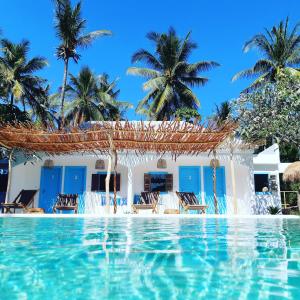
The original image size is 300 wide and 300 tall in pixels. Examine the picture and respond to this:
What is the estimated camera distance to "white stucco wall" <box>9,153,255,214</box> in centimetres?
1416

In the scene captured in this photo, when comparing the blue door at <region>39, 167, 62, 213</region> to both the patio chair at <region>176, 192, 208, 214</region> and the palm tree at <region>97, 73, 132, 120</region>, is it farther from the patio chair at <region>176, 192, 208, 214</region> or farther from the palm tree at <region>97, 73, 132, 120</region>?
the palm tree at <region>97, 73, 132, 120</region>

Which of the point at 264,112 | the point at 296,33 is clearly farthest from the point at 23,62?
the point at 296,33

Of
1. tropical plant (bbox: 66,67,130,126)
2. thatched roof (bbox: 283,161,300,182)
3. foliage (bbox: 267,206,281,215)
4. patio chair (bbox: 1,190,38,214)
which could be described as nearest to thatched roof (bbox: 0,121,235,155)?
patio chair (bbox: 1,190,38,214)

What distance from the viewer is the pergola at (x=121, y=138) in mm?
11062

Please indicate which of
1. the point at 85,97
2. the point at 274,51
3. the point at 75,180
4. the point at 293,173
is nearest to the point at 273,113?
the point at 293,173

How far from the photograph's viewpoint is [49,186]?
14812 millimetres

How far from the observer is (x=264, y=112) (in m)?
16.2

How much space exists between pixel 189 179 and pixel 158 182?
1399 mm

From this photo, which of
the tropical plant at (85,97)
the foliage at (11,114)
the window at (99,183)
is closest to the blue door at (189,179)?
the window at (99,183)

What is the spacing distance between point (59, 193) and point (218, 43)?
16.9 meters

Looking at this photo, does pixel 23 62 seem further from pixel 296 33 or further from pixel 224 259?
pixel 224 259

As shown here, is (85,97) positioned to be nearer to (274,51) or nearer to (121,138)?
(274,51)

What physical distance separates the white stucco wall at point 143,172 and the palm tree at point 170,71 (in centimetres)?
1076

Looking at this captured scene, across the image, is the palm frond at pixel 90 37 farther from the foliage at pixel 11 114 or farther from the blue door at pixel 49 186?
the blue door at pixel 49 186
